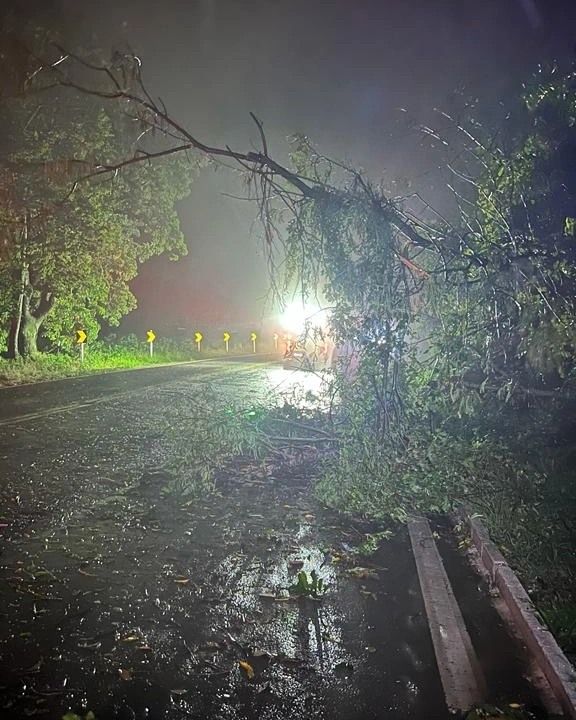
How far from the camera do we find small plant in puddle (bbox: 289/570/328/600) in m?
4.60

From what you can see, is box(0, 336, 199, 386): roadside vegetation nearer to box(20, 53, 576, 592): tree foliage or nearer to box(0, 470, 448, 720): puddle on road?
box(20, 53, 576, 592): tree foliage

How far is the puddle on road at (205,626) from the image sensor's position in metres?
3.23

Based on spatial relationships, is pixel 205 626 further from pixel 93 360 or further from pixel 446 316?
pixel 93 360

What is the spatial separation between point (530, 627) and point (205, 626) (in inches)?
88.6

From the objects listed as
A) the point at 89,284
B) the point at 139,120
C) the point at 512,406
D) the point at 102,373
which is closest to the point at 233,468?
the point at 512,406

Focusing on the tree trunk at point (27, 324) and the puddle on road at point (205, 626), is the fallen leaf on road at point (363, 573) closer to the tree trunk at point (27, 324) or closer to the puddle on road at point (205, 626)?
the puddle on road at point (205, 626)

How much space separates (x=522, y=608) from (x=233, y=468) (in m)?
5.14

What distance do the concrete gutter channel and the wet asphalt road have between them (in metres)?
0.09

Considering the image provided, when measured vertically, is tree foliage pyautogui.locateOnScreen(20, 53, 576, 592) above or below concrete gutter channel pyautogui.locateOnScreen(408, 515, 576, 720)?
above

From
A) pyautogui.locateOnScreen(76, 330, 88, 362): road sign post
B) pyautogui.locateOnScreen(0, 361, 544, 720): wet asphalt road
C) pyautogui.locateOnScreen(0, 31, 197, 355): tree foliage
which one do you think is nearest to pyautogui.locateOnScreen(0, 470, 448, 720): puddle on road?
pyautogui.locateOnScreen(0, 361, 544, 720): wet asphalt road

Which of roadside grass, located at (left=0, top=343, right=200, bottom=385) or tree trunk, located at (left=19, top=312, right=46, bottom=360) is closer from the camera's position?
roadside grass, located at (left=0, top=343, right=200, bottom=385)

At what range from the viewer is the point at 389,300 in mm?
8047

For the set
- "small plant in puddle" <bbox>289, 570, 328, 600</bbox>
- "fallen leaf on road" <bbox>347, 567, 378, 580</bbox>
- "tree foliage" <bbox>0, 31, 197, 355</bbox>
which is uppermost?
"tree foliage" <bbox>0, 31, 197, 355</bbox>

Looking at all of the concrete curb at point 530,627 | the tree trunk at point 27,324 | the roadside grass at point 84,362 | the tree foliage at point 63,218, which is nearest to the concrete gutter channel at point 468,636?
the concrete curb at point 530,627
